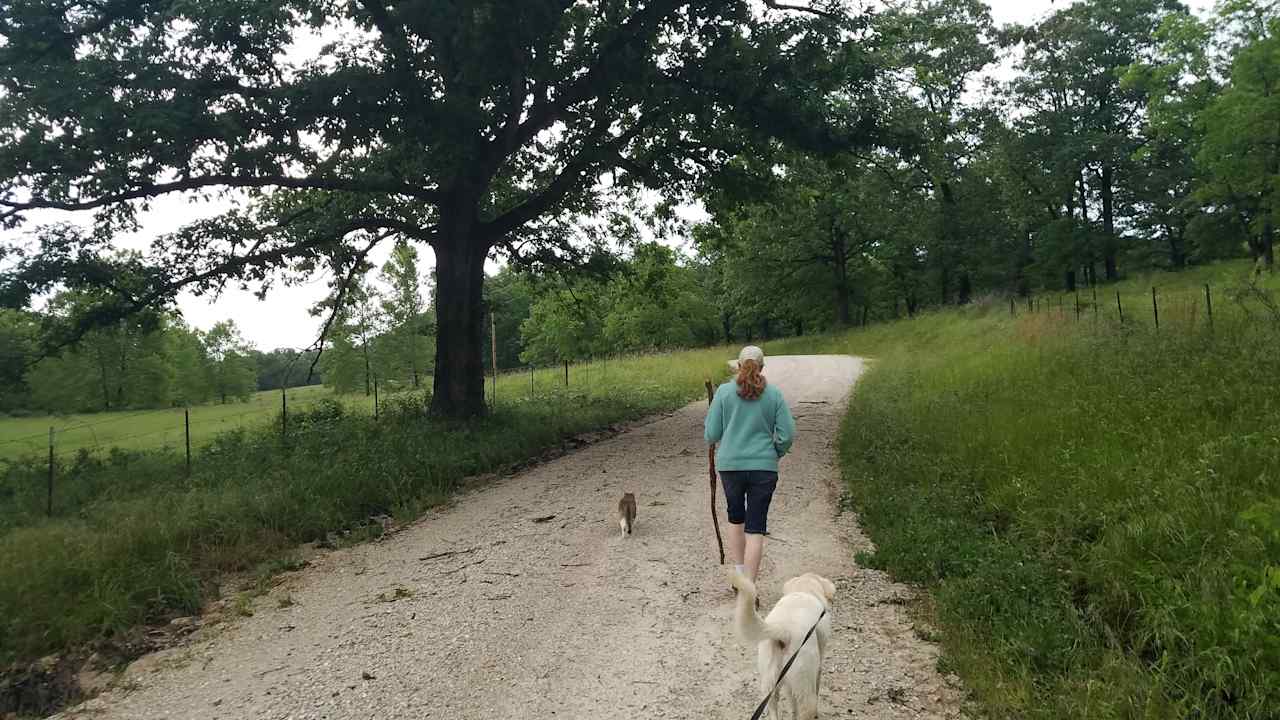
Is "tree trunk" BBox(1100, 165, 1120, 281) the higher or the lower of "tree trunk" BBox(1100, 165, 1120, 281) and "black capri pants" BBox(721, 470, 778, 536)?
the higher

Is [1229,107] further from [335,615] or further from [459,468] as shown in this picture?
[335,615]

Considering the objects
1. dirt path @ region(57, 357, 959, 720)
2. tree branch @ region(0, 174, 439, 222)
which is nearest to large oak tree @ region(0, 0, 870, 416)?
tree branch @ region(0, 174, 439, 222)

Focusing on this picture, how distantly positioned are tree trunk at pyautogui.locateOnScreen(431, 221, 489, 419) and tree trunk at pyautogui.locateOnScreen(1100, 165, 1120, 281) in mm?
39381

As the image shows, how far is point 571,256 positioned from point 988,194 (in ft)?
106

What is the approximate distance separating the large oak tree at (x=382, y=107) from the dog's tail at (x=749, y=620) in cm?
931

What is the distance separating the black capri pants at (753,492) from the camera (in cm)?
505

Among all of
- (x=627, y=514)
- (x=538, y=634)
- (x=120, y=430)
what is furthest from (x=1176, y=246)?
(x=120, y=430)

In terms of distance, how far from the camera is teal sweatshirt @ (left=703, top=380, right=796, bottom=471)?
5.07 metres

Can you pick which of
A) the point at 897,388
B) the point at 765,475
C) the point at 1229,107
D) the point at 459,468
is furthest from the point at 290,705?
the point at 1229,107

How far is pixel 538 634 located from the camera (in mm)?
4938

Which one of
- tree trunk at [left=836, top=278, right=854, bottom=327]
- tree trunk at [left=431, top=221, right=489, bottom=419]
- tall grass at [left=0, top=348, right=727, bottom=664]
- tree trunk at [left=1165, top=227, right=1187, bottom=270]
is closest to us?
tall grass at [left=0, top=348, right=727, bottom=664]

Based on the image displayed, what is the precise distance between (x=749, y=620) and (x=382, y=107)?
10.2 meters

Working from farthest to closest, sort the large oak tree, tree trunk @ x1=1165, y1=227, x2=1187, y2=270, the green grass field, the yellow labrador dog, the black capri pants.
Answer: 1. tree trunk @ x1=1165, y1=227, x2=1187, y2=270
2. the large oak tree
3. the black capri pants
4. the green grass field
5. the yellow labrador dog

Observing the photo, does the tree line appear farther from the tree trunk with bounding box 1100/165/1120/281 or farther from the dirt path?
the dirt path
